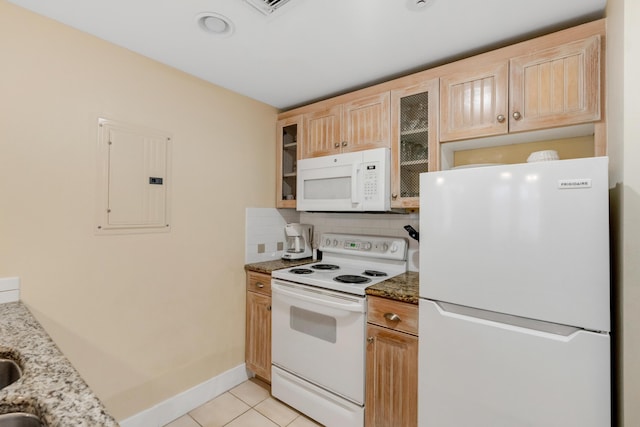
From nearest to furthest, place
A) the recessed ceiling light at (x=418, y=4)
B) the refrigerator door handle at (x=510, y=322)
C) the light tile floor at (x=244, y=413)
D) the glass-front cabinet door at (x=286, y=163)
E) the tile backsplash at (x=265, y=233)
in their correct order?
1. the refrigerator door handle at (x=510, y=322)
2. the recessed ceiling light at (x=418, y=4)
3. the light tile floor at (x=244, y=413)
4. the tile backsplash at (x=265, y=233)
5. the glass-front cabinet door at (x=286, y=163)

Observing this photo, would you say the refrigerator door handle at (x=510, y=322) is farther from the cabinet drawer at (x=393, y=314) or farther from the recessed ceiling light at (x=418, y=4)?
the recessed ceiling light at (x=418, y=4)

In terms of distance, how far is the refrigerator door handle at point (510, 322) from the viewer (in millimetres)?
1198

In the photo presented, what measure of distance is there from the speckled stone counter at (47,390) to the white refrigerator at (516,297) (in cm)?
135

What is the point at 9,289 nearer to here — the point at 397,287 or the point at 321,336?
the point at 321,336

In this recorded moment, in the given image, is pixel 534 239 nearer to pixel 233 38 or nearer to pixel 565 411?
pixel 565 411

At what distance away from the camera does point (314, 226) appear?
2.87 metres

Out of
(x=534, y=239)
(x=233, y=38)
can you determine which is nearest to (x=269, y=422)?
(x=534, y=239)

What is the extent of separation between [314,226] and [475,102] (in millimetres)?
1653

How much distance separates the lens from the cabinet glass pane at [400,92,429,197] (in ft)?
6.32

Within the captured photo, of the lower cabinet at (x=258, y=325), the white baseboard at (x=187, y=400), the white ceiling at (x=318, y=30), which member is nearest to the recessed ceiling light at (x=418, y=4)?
the white ceiling at (x=318, y=30)

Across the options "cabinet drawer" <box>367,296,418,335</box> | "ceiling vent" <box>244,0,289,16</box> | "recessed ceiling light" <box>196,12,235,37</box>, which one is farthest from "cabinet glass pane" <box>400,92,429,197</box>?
"recessed ceiling light" <box>196,12,235,37</box>

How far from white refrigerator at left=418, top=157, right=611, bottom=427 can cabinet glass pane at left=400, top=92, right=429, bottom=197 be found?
438 mm

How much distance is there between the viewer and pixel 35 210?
1.48 m

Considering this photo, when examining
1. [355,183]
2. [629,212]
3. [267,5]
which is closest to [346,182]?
[355,183]
